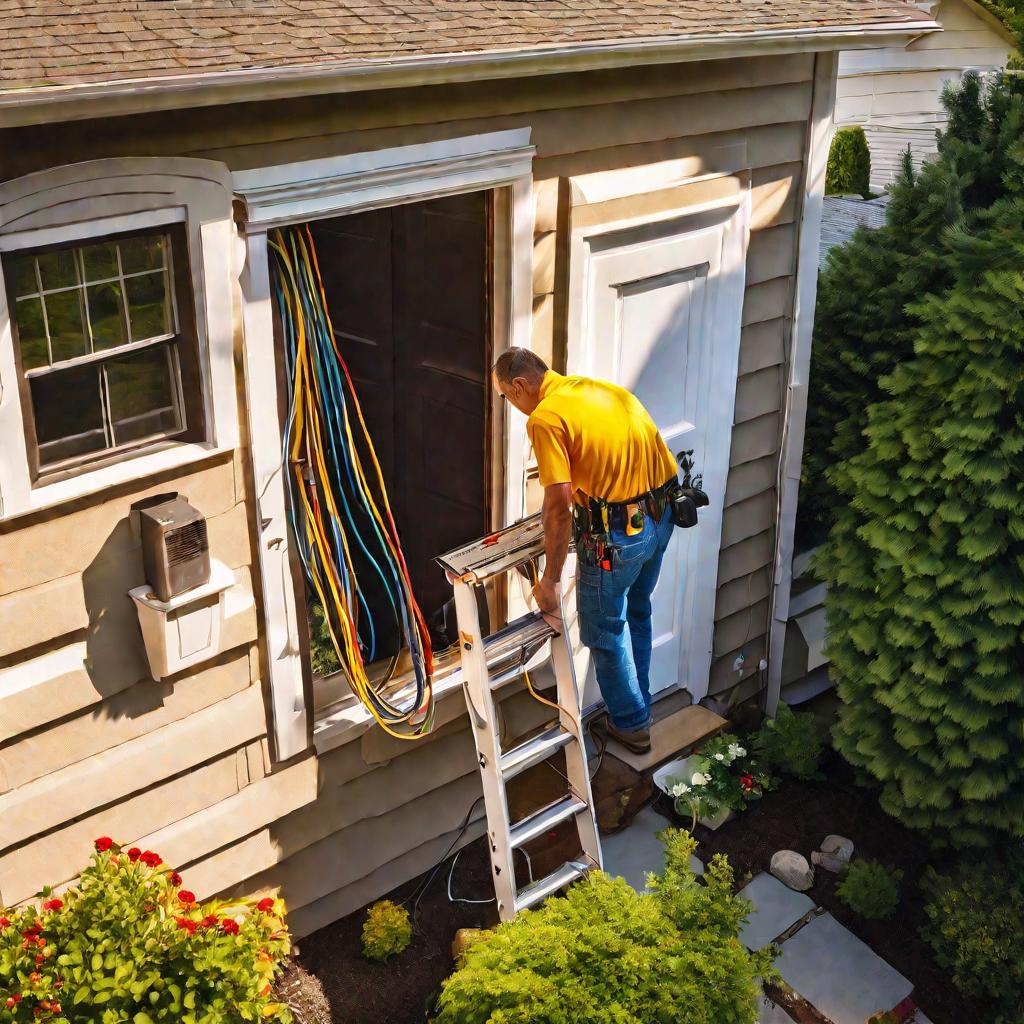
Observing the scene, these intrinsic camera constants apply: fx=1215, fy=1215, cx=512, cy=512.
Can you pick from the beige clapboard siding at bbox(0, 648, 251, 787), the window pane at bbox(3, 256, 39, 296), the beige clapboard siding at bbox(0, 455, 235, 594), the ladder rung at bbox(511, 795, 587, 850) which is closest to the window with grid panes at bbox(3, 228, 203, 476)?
the window pane at bbox(3, 256, 39, 296)

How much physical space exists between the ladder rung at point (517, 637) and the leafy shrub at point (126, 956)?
1283mm

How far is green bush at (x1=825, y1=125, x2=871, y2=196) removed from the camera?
13922mm

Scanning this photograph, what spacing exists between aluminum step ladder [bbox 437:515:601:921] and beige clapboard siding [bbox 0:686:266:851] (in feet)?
2.64

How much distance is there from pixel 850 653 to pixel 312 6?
11.7 feet

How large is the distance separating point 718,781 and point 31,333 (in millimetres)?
3670

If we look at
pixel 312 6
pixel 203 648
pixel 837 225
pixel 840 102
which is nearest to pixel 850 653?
pixel 203 648

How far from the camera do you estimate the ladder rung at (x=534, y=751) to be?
178 inches

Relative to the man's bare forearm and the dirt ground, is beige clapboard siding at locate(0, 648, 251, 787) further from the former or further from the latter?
the dirt ground

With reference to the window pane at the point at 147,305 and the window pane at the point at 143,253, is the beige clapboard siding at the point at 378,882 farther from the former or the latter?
the window pane at the point at 143,253

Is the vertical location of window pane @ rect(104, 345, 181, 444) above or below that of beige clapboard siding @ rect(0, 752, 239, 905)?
above

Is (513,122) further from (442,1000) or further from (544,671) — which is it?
(442,1000)

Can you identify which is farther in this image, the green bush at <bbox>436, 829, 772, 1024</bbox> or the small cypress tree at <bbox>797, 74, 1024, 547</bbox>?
the small cypress tree at <bbox>797, 74, 1024, 547</bbox>

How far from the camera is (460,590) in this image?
4266 mm

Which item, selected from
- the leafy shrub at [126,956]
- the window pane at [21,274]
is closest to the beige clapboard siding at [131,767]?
the leafy shrub at [126,956]
